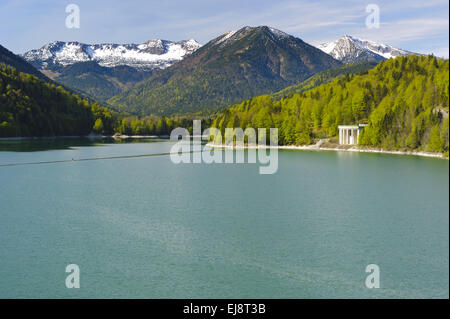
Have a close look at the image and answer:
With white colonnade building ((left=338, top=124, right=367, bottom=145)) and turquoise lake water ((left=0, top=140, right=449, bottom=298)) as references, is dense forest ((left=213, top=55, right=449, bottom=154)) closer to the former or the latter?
white colonnade building ((left=338, top=124, right=367, bottom=145))

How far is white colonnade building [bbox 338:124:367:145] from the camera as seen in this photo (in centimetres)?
12312

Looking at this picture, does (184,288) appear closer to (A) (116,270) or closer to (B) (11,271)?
(A) (116,270)

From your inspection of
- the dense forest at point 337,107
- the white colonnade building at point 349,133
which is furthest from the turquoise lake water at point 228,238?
the white colonnade building at point 349,133

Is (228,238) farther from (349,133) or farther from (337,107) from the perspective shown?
(337,107)

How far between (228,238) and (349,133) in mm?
105309

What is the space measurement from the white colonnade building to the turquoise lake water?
66729 millimetres

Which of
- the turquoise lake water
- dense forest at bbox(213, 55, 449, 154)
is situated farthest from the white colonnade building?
the turquoise lake water

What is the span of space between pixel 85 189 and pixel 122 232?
78.0ft

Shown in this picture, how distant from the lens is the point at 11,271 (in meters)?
24.7

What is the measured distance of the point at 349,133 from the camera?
128 m

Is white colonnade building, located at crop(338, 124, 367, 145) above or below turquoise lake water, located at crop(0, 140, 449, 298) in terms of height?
above

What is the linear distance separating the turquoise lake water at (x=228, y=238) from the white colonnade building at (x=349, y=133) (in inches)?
2627

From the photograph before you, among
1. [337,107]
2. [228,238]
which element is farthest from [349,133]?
[228,238]

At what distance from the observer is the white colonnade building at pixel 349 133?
12312 cm
